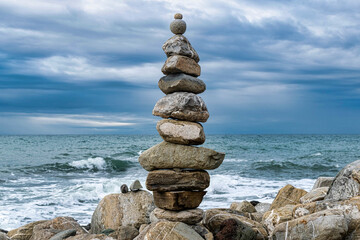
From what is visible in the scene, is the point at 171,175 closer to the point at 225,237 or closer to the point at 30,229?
the point at 225,237

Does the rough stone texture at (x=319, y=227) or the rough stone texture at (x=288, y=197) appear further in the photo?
the rough stone texture at (x=288, y=197)

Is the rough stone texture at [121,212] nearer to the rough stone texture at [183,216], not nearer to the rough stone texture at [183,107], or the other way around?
the rough stone texture at [183,216]

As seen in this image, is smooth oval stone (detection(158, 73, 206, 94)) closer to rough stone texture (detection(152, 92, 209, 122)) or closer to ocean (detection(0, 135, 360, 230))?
rough stone texture (detection(152, 92, 209, 122))

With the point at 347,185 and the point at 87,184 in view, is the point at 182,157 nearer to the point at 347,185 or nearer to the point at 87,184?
the point at 347,185

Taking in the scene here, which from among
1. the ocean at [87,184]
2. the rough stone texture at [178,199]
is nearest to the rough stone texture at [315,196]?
the rough stone texture at [178,199]

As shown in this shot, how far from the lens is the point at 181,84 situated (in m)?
9.29

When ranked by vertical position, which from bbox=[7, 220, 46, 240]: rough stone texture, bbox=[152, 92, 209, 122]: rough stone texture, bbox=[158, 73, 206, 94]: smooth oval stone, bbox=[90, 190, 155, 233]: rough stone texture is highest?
bbox=[158, 73, 206, 94]: smooth oval stone

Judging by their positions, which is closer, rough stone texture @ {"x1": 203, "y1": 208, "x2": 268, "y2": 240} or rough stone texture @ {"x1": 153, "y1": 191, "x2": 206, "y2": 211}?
rough stone texture @ {"x1": 153, "y1": 191, "x2": 206, "y2": 211}

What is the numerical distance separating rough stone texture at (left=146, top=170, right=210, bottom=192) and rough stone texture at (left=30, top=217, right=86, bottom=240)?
3.00 m

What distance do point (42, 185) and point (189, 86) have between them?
1725 centimetres

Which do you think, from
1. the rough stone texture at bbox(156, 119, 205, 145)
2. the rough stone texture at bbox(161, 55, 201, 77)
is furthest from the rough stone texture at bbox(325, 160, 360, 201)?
the rough stone texture at bbox(161, 55, 201, 77)

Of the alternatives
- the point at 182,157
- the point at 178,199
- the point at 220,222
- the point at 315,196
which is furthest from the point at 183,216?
the point at 315,196

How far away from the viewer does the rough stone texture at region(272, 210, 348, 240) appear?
26.1ft

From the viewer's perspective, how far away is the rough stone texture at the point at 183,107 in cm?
918
